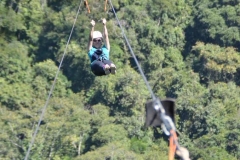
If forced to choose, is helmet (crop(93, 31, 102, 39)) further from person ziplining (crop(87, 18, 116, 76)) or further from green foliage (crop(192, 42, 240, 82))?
green foliage (crop(192, 42, 240, 82))

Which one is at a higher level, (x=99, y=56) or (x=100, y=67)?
(x=99, y=56)

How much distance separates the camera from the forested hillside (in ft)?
106

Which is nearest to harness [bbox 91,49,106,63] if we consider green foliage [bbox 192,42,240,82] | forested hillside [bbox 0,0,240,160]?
forested hillside [bbox 0,0,240,160]

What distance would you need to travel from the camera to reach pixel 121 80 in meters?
35.0

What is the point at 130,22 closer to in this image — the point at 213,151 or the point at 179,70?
the point at 179,70

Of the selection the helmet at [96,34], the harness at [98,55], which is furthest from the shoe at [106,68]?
the helmet at [96,34]

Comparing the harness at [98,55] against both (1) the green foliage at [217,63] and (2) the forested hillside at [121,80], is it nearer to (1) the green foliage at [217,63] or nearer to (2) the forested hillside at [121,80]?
(2) the forested hillside at [121,80]

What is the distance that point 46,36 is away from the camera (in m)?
40.5

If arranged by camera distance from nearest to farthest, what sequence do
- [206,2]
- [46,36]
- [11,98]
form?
[11,98], [46,36], [206,2]

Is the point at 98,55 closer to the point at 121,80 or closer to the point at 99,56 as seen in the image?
the point at 99,56

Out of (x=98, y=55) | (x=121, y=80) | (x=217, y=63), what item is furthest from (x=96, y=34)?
(x=217, y=63)

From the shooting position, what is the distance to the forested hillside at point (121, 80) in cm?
3238

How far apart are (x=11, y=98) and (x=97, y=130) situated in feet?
13.8

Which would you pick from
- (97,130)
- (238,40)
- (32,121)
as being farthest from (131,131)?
(238,40)
